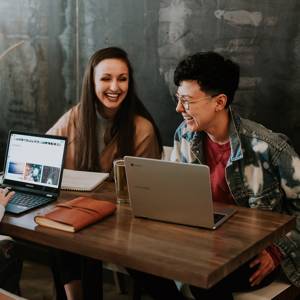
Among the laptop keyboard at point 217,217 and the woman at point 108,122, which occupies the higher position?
the woman at point 108,122

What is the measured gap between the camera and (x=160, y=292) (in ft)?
6.60

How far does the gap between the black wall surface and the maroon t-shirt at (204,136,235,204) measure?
0.47 m

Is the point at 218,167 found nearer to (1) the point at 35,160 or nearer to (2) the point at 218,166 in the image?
(2) the point at 218,166

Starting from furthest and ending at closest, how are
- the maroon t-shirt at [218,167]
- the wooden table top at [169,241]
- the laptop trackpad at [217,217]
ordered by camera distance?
the maroon t-shirt at [218,167]
the laptop trackpad at [217,217]
the wooden table top at [169,241]

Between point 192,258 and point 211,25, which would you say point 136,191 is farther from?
point 211,25

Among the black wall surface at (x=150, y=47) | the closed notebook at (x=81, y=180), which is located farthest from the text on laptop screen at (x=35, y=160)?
the black wall surface at (x=150, y=47)

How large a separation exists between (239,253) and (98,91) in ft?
4.26

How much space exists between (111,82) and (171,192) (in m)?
0.98

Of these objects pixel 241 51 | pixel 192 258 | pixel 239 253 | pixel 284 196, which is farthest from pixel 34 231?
pixel 241 51

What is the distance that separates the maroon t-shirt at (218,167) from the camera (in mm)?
2078

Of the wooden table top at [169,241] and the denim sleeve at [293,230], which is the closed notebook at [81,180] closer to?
the wooden table top at [169,241]

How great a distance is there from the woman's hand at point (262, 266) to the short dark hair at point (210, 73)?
22.5 inches

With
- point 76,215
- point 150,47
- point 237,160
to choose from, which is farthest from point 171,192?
point 150,47

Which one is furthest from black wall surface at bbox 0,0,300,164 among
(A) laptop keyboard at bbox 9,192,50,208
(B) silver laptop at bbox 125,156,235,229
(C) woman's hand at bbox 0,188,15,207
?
(C) woman's hand at bbox 0,188,15,207
